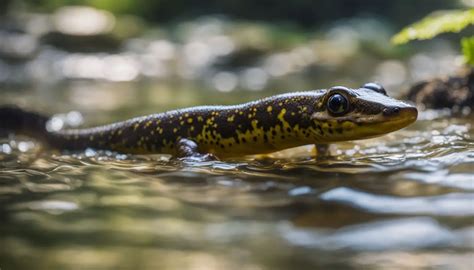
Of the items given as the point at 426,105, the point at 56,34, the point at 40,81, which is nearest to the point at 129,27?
the point at 56,34

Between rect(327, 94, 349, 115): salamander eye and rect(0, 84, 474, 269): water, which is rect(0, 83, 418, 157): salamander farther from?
rect(0, 84, 474, 269): water

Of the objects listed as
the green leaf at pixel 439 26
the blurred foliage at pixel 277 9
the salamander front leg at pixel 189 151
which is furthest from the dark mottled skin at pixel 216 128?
the blurred foliage at pixel 277 9

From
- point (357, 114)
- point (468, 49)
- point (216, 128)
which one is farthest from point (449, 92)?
point (216, 128)

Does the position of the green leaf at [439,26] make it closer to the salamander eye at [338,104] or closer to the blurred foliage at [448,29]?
the blurred foliage at [448,29]

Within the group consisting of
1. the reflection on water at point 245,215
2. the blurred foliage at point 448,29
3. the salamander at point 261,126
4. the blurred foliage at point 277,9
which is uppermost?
the blurred foliage at point 277,9

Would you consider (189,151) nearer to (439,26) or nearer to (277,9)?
(439,26)

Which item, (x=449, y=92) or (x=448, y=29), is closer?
(x=448, y=29)

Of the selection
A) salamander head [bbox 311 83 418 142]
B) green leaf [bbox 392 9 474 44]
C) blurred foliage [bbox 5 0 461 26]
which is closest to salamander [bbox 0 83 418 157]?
salamander head [bbox 311 83 418 142]
